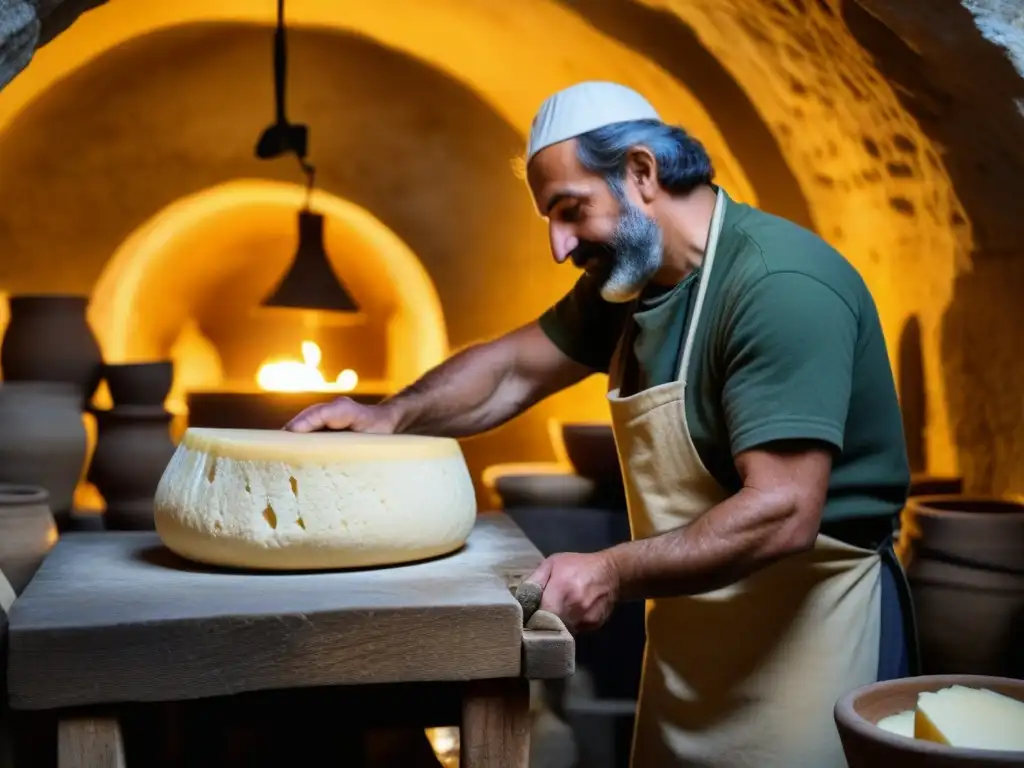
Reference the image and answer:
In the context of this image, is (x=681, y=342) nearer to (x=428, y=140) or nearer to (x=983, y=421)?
(x=983, y=421)

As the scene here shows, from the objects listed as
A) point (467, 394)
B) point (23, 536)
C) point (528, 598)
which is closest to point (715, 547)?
point (528, 598)

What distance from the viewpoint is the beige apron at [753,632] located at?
1.97 meters

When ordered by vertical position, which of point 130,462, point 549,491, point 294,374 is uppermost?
point 130,462

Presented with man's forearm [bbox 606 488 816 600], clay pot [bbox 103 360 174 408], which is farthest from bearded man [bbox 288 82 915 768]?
clay pot [bbox 103 360 174 408]

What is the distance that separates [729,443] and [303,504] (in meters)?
0.72

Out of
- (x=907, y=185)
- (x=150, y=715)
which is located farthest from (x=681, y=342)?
(x=907, y=185)

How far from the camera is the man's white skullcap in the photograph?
205 cm

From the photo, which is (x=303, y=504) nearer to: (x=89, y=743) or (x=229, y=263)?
(x=89, y=743)

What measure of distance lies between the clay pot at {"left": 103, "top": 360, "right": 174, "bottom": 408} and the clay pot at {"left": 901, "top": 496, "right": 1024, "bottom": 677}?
2169 millimetres

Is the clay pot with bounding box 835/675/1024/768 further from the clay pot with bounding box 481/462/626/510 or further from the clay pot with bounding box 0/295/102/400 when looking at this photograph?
the clay pot with bounding box 0/295/102/400

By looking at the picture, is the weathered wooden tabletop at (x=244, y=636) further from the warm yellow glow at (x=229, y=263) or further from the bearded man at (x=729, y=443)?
the warm yellow glow at (x=229, y=263)

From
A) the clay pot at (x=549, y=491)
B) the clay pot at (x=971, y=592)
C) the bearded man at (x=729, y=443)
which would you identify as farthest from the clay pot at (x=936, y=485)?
the clay pot at (x=549, y=491)

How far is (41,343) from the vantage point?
3.39 meters

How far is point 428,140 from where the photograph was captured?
5.64 m
